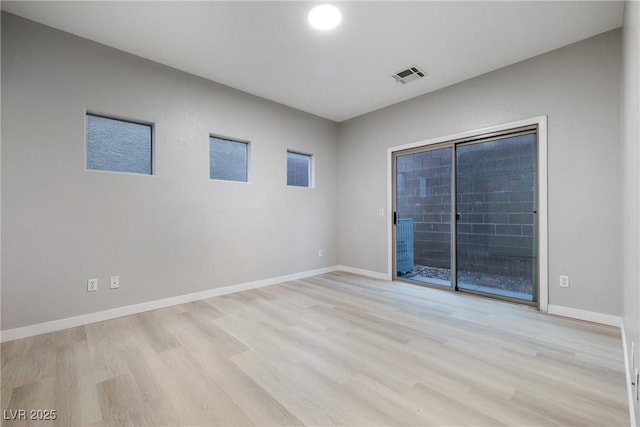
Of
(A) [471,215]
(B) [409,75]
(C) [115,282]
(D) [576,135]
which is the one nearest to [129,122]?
(C) [115,282]

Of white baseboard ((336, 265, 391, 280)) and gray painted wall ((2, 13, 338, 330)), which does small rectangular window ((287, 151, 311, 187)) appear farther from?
white baseboard ((336, 265, 391, 280))

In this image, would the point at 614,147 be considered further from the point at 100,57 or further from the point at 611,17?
the point at 100,57

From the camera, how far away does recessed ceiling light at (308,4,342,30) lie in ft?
7.59

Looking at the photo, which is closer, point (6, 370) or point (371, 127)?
point (6, 370)

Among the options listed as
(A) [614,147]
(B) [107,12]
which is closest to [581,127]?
(A) [614,147]

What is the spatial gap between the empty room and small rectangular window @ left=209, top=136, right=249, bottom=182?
0.10 feet

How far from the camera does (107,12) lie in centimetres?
235

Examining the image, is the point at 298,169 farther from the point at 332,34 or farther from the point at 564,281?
the point at 564,281

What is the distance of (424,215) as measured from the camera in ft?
13.5

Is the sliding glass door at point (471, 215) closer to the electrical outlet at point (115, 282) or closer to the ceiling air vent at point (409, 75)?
the ceiling air vent at point (409, 75)

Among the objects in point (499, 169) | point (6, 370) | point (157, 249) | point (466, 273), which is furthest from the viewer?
point (466, 273)

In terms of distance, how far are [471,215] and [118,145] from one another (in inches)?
168

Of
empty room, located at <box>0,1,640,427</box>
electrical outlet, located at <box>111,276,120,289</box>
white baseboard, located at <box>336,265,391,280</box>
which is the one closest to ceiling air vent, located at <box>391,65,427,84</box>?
empty room, located at <box>0,1,640,427</box>

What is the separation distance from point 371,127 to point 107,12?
3.55m
